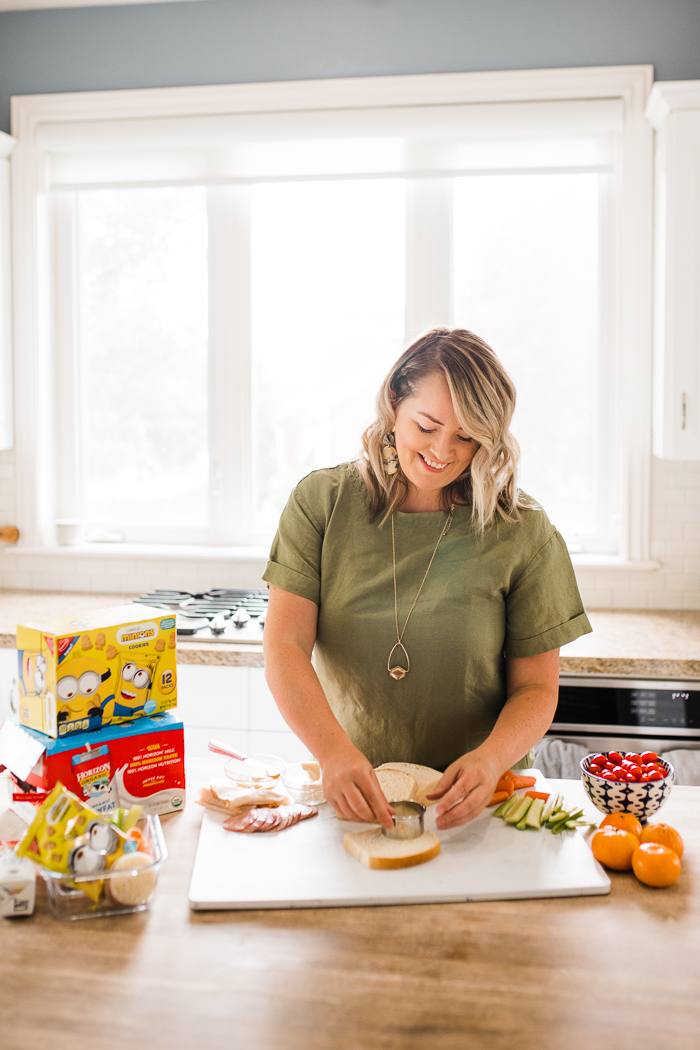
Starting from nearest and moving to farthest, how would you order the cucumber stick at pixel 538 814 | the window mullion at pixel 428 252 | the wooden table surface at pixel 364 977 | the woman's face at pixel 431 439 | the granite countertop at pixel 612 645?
the wooden table surface at pixel 364 977 → the cucumber stick at pixel 538 814 → the woman's face at pixel 431 439 → the granite countertop at pixel 612 645 → the window mullion at pixel 428 252

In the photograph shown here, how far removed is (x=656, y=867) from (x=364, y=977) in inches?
16.9

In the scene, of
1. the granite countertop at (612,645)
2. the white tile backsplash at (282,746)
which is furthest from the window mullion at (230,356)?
the white tile backsplash at (282,746)

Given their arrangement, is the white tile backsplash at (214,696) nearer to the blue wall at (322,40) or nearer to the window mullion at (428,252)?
the window mullion at (428,252)

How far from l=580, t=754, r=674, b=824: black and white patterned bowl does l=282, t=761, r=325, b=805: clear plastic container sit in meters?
0.41

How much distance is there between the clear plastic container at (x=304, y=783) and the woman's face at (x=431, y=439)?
0.53 m

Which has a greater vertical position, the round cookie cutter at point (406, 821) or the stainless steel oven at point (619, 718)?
the round cookie cutter at point (406, 821)

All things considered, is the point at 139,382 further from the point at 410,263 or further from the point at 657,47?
the point at 657,47

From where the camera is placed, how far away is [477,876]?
110 cm

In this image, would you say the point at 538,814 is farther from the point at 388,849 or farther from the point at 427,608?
the point at 427,608

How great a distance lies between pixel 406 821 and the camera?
47.4 inches

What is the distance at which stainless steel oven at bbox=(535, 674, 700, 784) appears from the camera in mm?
2309

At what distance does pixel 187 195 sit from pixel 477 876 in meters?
2.84

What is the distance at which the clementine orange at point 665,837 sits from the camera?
3.82 feet

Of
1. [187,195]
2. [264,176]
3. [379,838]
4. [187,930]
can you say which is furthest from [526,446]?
[187,930]
